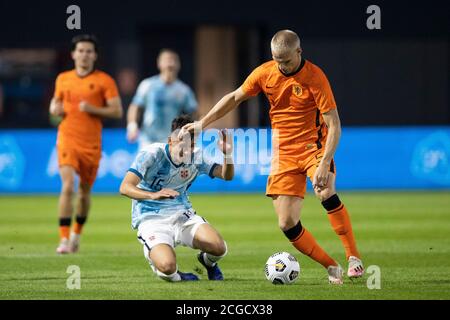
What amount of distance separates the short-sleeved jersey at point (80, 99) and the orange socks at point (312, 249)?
365cm

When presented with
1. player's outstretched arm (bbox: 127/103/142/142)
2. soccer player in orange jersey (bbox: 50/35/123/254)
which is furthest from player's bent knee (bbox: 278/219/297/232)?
player's outstretched arm (bbox: 127/103/142/142)

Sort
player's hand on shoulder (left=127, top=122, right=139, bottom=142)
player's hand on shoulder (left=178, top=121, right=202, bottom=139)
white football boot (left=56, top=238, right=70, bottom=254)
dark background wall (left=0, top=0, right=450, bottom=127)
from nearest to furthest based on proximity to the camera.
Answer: player's hand on shoulder (left=178, top=121, right=202, bottom=139) < white football boot (left=56, top=238, right=70, bottom=254) < player's hand on shoulder (left=127, top=122, right=139, bottom=142) < dark background wall (left=0, top=0, right=450, bottom=127)

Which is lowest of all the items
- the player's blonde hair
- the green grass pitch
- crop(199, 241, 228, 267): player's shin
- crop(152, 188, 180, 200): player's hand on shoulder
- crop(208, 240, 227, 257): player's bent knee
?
the green grass pitch

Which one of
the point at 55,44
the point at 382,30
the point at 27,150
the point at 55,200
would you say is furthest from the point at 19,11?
the point at 382,30

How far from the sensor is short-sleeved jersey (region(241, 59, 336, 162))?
8258 millimetres

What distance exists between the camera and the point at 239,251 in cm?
1094

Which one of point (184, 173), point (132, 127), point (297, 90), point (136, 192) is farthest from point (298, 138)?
point (132, 127)

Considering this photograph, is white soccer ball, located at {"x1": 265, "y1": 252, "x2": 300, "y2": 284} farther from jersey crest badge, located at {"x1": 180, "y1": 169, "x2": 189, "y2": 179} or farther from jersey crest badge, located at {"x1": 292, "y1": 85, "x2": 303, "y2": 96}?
jersey crest badge, located at {"x1": 292, "y1": 85, "x2": 303, "y2": 96}

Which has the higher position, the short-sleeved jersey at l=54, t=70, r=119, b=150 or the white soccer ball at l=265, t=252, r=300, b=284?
the short-sleeved jersey at l=54, t=70, r=119, b=150

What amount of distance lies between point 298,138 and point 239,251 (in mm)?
2724

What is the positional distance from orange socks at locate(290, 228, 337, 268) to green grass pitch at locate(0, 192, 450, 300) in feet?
0.69

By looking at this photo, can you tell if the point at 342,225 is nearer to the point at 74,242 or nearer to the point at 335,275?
the point at 335,275

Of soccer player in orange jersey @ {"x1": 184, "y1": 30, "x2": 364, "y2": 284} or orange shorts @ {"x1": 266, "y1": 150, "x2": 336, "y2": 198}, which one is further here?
orange shorts @ {"x1": 266, "y1": 150, "x2": 336, "y2": 198}

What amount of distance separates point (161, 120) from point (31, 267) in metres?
5.57
